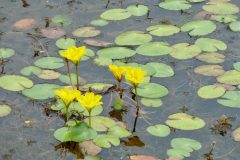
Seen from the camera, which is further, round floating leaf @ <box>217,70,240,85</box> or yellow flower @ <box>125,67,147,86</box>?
round floating leaf @ <box>217,70,240,85</box>

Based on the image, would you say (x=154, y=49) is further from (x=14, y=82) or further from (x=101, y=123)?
(x=14, y=82)

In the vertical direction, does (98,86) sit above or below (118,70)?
below

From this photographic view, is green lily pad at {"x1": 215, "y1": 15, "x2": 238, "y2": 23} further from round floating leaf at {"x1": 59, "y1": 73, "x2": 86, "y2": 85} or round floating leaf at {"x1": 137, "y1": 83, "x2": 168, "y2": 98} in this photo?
round floating leaf at {"x1": 59, "y1": 73, "x2": 86, "y2": 85}

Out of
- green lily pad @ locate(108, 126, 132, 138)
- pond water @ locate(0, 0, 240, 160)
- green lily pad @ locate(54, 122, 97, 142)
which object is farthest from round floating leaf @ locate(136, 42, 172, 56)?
green lily pad @ locate(54, 122, 97, 142)

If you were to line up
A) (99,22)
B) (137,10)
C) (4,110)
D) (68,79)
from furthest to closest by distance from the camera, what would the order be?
(137,10), (99,22), (68,79), (4,110)

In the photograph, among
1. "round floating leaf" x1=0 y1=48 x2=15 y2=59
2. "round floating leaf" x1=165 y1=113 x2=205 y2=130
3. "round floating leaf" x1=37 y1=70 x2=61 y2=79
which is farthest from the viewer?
"round floating leaf" x1=0 y1=48 x2=15 y2=59

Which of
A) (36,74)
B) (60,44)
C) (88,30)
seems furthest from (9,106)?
(88,30)

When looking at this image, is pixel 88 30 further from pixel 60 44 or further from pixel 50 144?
pixel 50 144

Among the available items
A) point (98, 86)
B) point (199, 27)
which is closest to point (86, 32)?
point (98, 86)
